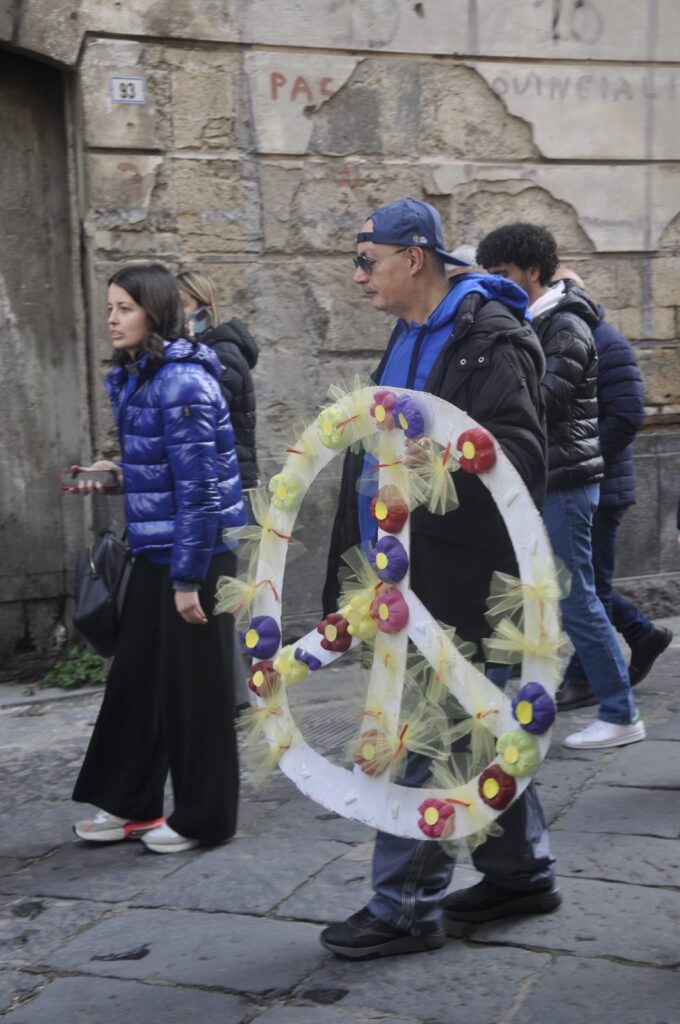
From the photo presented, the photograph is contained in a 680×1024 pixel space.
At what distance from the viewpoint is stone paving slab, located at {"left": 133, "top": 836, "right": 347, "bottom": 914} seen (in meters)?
3.79

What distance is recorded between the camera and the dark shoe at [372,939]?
129 inches

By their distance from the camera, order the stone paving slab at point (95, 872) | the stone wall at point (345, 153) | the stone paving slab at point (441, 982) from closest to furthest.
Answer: the stone paving slab at point (441, 982) → the stone paving slab at point (95, 872) → the stone wall at point (345, 153)

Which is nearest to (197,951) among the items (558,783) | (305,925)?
(305,925)

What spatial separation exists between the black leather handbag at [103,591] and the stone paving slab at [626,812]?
152cm

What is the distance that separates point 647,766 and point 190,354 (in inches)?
84.0

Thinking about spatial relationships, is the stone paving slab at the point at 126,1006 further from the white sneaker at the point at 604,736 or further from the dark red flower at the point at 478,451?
the white sneaker at the point at 604,736

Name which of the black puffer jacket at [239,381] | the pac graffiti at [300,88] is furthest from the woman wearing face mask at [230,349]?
the pac graffiti at [300,88]

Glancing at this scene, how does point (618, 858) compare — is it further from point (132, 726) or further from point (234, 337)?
point (234, 337)

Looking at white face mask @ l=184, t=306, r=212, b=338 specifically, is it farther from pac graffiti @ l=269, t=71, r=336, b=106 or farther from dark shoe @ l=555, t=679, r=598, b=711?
dark shoe @ l=555, t=679, r=598, b=711

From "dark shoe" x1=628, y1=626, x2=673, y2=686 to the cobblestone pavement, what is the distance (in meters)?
0.71

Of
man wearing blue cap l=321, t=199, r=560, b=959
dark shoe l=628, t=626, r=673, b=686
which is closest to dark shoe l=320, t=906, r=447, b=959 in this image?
man wearing blue cap l=321, t=199, r=560, b=959

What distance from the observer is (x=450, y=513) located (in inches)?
126

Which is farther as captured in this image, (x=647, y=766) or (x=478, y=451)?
(x=647, y=766)

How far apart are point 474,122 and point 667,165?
119 centimetres
